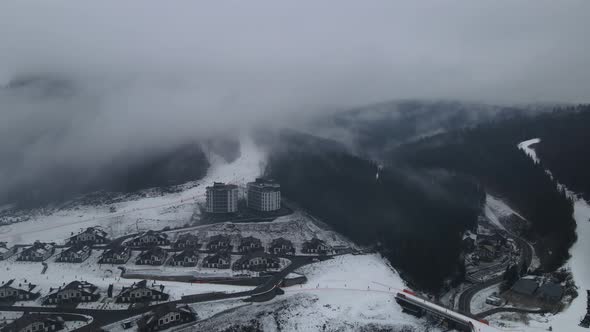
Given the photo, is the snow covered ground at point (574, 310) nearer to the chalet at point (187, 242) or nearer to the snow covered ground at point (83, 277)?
the snow covered ground at point (83, 277)

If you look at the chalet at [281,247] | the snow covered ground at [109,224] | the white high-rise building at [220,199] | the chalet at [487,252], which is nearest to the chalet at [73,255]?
the snow covered ground at [109,224]

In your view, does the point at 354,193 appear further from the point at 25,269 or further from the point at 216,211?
the point at 25,269

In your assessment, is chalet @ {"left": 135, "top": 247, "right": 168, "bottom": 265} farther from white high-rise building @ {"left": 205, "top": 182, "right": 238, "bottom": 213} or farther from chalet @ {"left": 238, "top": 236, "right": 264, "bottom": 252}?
white high-rise building @ {"left": 205, "top": 182, "right": 238, "bottom": 213}

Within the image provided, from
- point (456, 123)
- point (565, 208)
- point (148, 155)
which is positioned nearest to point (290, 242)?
point (565, 208)

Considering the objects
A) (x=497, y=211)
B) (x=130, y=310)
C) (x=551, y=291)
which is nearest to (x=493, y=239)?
(x=497, y=211)

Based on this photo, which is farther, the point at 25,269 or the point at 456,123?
the point at 456,123

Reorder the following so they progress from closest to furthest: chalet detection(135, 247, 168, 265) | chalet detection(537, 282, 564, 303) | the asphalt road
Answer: the asphalt road, chalet detection(537, 282, 564, 303), chalet detection(135, 247, 168, 265)

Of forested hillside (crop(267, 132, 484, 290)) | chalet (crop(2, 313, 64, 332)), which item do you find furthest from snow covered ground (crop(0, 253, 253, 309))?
forested hillside (crop(267, 132, 484, 290))
